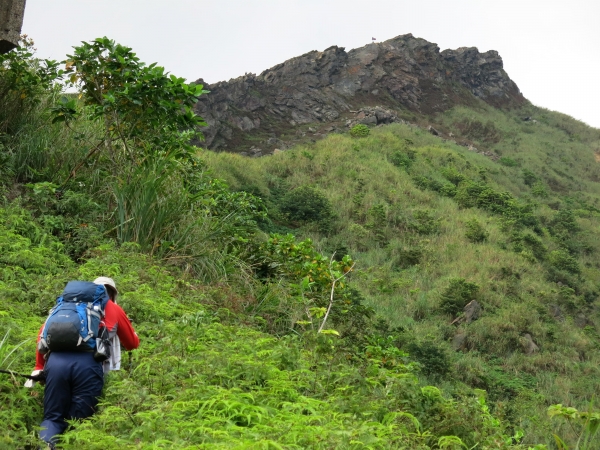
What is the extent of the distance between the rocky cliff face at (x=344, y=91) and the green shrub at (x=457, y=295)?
18.5 m

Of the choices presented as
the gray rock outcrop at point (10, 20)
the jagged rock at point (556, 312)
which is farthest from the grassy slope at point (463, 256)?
the gray rock outcrop at point (10, 20)

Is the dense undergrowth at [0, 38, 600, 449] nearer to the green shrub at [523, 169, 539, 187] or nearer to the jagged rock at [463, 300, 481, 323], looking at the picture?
the jagged rock at [463, 300, 481, 323]

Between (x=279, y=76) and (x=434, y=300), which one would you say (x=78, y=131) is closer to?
(x=434, y=300)

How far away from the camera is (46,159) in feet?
25.6

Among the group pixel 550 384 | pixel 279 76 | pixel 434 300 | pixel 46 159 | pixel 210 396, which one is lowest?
pixel 550 384

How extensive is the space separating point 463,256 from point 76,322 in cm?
1556

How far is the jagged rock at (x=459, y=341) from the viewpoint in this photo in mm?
12756

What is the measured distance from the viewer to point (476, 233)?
19453mm

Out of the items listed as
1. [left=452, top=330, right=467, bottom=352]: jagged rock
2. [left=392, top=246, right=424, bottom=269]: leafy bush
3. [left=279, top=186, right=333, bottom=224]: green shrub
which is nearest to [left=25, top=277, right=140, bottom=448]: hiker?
[left=452, top=330, right=467, bottom=352]: jagged rock

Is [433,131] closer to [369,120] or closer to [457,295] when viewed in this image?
[369,120]

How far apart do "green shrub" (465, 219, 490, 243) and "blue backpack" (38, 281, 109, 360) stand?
16997mm

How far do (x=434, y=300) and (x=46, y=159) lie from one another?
9621 mm

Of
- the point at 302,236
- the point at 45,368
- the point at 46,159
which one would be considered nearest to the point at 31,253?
the point at 45,368

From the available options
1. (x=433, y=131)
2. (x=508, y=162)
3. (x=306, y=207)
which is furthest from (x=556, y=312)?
(x=433, y=131)
